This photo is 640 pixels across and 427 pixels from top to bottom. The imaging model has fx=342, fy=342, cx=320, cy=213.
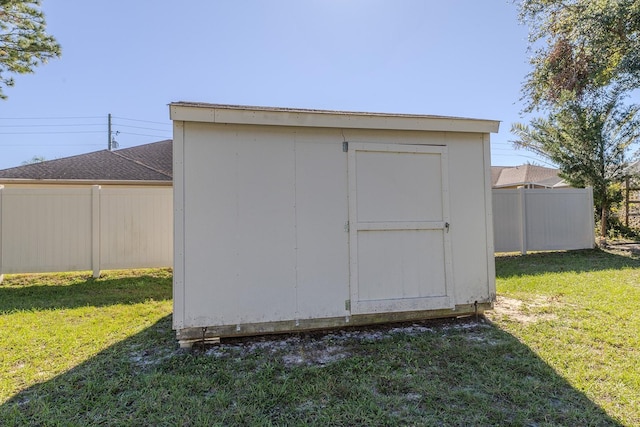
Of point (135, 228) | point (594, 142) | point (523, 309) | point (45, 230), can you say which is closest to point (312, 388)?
point (523, 309)

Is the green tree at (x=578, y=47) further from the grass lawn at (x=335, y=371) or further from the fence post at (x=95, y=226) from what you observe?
the fence post at (x=95, y=226)

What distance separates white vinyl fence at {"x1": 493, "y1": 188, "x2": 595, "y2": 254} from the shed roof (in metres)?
4.85

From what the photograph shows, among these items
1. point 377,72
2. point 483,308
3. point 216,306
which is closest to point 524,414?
point 483,308

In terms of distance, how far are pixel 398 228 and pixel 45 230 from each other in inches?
225

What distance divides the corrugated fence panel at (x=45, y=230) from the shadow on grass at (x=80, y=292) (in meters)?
0.35

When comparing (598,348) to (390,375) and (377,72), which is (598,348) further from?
(377,72)

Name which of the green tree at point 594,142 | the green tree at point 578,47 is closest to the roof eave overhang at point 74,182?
the green tree at point 594,142

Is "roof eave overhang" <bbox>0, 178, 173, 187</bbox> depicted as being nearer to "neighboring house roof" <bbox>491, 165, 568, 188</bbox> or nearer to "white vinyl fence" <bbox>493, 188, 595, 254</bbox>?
"white vinyl fence" <bbox>493, 188, 595, 254</bbox>

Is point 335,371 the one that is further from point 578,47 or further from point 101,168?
point 578,47

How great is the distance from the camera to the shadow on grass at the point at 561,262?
20.3 ft

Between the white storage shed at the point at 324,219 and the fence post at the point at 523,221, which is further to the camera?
the fence post at the point at 523,221

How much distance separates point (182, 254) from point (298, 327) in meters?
1.22

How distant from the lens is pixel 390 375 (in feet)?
8.00

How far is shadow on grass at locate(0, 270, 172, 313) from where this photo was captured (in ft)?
14.5
